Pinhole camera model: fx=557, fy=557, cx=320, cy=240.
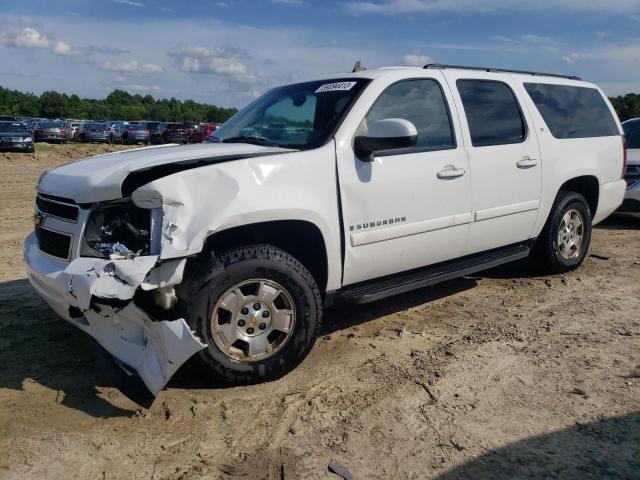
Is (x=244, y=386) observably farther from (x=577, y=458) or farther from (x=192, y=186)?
(x=577, y=458)

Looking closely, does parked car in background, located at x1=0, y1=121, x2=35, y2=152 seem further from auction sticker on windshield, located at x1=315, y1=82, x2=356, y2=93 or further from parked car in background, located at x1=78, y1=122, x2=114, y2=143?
auction sticker on windshield, located at x1=315, y1=82, x2=356, y2=93

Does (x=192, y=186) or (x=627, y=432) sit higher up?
(x=192, y=186)

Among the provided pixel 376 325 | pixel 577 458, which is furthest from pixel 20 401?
pixel 577 458

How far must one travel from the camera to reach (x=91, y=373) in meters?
3.60

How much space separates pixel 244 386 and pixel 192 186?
128 cm

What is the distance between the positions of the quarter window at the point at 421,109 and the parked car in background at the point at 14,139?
864 inches

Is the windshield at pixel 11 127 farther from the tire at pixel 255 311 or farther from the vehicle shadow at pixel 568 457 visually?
the vehicle shadow at pixel 568 457

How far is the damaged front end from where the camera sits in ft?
9.46

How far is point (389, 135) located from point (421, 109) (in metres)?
0.80

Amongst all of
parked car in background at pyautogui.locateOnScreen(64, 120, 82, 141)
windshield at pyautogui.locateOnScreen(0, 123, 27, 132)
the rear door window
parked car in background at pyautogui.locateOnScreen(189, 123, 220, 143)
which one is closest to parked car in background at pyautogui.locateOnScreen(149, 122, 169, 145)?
parked car in background at pyautogui.locateOnScreen(189, 123, 220, 143)

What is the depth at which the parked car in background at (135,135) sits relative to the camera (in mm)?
35438

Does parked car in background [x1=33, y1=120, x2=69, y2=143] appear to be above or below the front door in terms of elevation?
below

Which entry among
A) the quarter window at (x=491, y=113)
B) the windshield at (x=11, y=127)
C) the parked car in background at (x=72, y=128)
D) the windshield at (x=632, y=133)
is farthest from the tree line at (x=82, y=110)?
the quarter window at (x=491, y=113)

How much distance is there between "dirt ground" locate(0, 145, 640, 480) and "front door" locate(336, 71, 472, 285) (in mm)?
654
